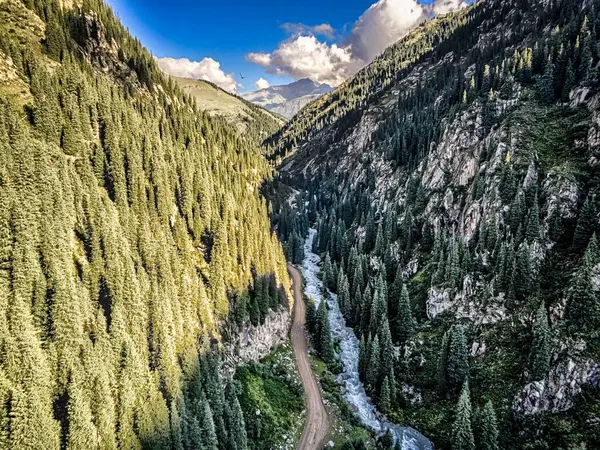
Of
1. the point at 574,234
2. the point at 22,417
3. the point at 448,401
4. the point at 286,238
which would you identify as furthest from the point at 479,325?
the point at 286,238

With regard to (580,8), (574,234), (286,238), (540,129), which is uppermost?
(580,8)

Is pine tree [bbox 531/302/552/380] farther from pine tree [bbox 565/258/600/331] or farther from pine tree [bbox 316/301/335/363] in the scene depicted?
pine tree [bbox 316/301/335/363]

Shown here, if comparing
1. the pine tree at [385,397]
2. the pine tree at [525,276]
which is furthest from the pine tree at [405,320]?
the pine tree at [525,276]

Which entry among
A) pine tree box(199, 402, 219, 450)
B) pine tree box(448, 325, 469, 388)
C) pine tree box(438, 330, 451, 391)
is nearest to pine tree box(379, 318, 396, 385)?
pine tree box(438, 330, 451, 391)

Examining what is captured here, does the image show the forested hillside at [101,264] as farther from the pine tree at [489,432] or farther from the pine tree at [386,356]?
the pine tree at [489,432]

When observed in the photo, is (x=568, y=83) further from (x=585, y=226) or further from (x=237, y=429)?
(x=237, y=429)

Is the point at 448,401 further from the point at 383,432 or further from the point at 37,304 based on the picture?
the point at 37,304

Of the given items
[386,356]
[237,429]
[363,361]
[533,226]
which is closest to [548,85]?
[533,226]
